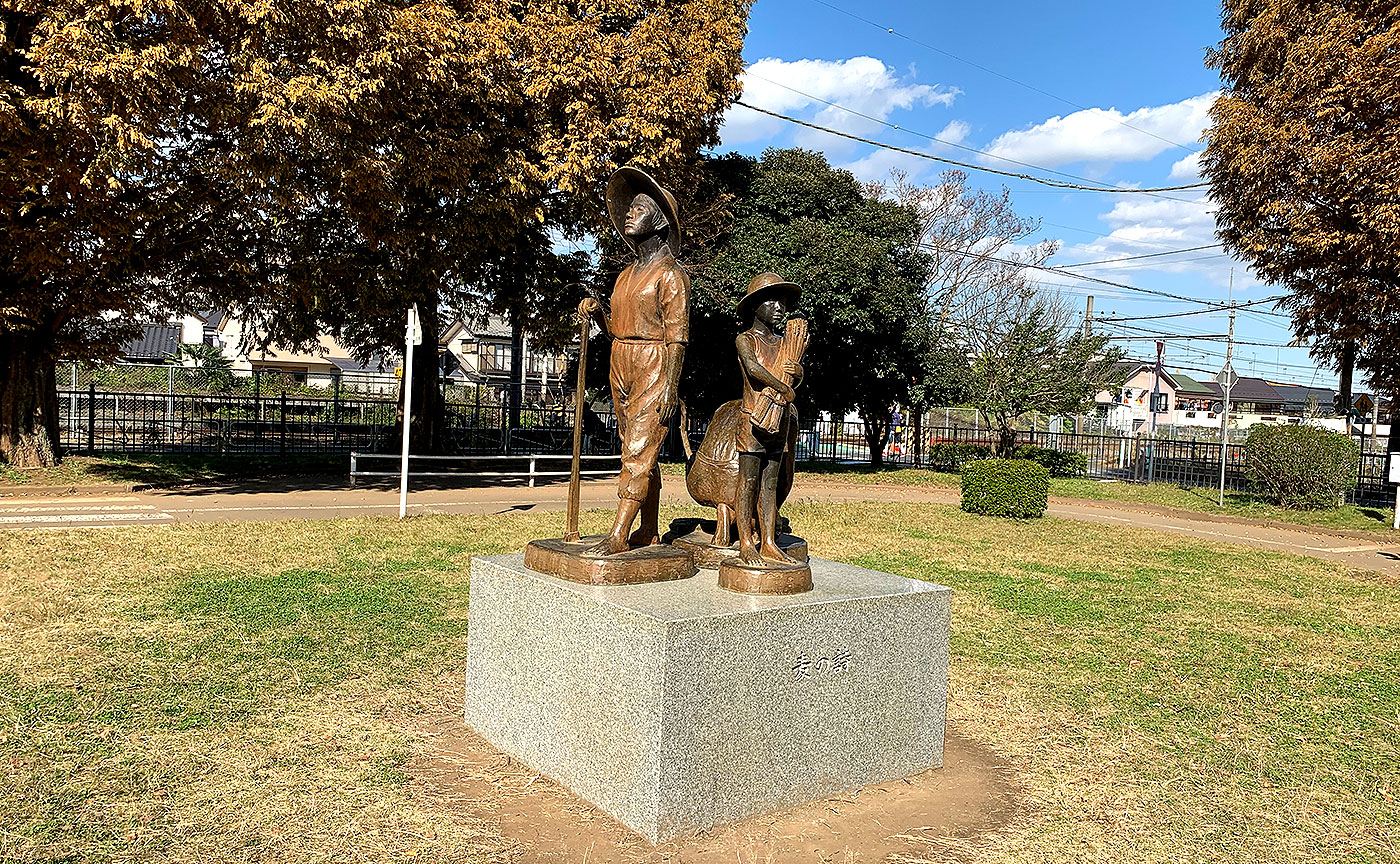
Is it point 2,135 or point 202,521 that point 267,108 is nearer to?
point 2,135

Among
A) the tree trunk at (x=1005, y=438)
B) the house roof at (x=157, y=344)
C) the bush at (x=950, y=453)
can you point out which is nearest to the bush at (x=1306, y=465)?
the tree trunk at (x=1005, y=438)

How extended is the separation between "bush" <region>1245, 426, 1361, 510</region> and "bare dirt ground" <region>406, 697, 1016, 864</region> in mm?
16636

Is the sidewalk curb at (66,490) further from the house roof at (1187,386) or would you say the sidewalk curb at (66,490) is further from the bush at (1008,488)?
the house roof at (1187,386)

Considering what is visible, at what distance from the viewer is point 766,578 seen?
4.47 metres

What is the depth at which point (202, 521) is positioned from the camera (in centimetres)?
1155

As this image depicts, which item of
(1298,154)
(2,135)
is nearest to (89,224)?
(2,135)

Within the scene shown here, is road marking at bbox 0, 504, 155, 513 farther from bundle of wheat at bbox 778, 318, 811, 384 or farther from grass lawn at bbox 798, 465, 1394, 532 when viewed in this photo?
grass lawn at bbox 798, 465, 1394, 532

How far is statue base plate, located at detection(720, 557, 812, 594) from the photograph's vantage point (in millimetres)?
4477

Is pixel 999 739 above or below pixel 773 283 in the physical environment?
below

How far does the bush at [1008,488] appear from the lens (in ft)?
50.8

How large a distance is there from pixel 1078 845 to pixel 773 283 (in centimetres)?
295

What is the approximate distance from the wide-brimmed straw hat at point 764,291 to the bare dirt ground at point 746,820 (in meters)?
2.47

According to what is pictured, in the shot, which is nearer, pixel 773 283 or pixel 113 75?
pixel 773 283

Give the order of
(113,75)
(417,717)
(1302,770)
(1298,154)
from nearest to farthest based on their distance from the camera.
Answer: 1. (1302,770)
2. (417,717)
3. (113,75)
4. (1298,154)
